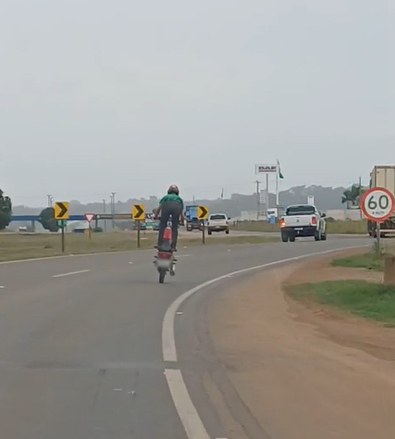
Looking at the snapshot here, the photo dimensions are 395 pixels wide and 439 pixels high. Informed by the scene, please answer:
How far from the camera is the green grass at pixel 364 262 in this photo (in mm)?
25753

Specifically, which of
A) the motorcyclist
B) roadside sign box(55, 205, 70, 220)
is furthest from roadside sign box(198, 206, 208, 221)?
the motorcyclist

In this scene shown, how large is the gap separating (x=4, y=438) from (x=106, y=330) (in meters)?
5.81

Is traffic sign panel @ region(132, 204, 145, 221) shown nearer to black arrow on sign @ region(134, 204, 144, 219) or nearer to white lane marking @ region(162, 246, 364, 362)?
black arrow on sign @ region(134, 204, 144, 219)

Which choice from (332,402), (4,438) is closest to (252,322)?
(332,402)

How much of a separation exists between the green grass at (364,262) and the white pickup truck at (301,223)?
2006 centimetres

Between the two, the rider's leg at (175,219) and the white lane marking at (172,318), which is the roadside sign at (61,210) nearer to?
the white lane marking at (172,318)

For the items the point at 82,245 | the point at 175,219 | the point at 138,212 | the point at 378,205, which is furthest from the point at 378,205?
the point at 82,245

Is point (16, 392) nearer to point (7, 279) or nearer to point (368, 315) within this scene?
point (368, 315)

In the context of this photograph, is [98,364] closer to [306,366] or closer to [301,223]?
[306,366]

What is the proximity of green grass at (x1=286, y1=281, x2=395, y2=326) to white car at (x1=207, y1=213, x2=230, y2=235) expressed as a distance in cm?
5633

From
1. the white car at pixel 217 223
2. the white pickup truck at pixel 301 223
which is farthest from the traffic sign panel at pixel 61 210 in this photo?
the white car at pixel 217 223

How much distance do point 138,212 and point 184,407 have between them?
120 ft

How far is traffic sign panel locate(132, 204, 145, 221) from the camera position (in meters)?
44.5

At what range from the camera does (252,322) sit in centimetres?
1438
